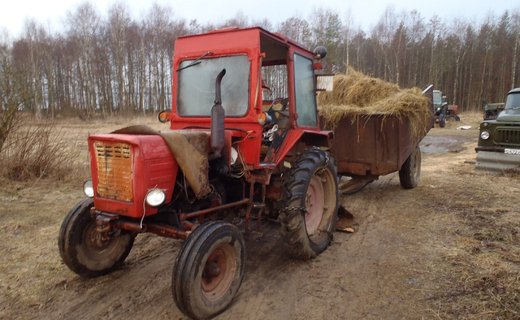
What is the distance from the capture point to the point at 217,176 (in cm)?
379

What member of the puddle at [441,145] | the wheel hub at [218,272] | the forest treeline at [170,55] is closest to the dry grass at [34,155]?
the wheel hub at [218,272]

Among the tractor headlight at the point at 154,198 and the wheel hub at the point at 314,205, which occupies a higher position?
the tractor headlight at the point at 154,198

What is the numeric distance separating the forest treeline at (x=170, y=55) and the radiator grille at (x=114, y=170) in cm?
A: 3281

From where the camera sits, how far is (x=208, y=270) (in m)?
3.14

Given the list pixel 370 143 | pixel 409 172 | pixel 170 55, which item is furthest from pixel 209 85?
pixel 170 55

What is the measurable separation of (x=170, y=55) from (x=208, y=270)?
3791cm

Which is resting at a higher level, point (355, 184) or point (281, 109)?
point (281, 109)

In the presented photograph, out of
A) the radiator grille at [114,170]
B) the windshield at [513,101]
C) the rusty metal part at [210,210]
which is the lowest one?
the rusty metal part at [210,210]

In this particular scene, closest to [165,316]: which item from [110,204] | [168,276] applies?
[168,276]

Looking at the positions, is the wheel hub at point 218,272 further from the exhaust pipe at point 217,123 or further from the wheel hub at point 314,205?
the wheel hub at point 314,205

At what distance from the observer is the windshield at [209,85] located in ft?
12.8

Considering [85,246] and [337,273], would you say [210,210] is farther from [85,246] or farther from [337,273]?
[337,273]

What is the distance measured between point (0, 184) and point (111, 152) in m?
5.40

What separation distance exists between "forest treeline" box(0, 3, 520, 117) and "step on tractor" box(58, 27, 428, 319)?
3106 centimetres
